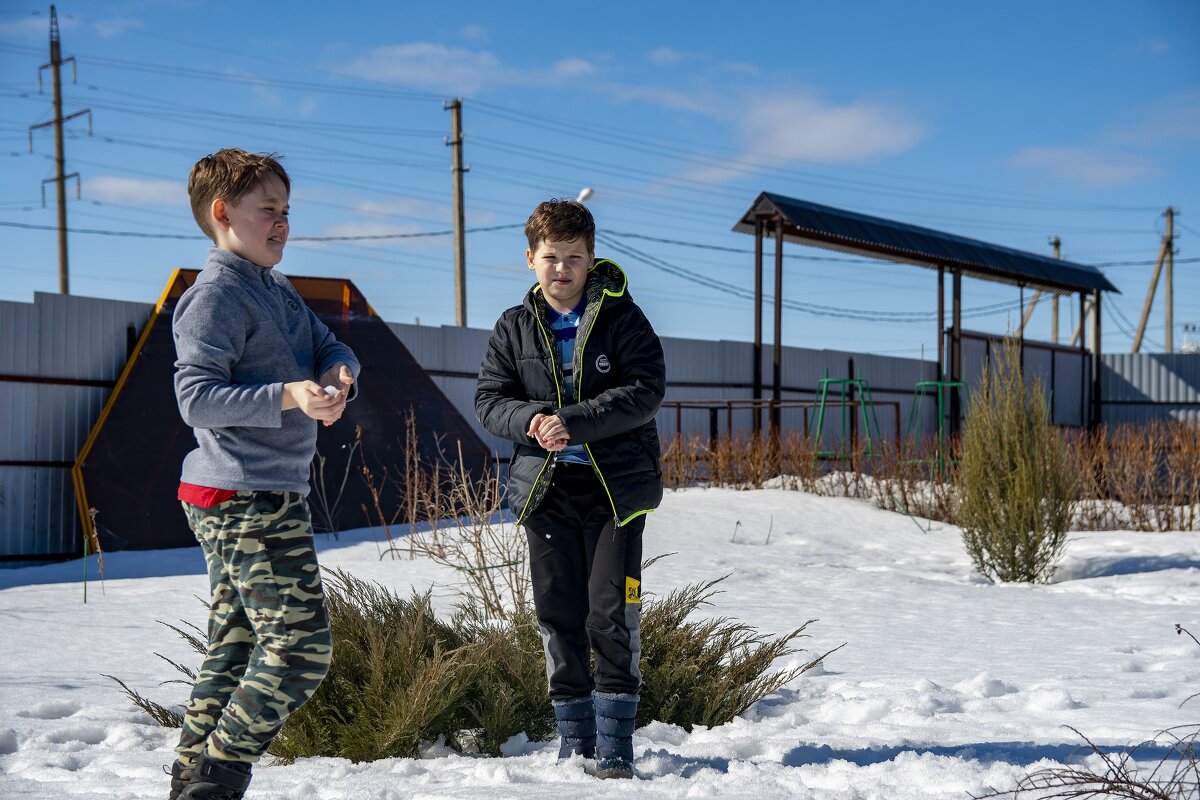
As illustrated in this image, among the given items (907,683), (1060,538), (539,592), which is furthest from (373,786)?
(1060,538)

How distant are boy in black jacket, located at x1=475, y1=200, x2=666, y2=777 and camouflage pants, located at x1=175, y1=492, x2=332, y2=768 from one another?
2.24 feet

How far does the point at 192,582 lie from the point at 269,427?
16.4 ft

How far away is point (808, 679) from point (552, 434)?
1933mm

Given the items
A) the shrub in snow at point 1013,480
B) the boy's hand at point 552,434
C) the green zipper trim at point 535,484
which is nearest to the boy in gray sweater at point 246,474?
the boy's hand at point 552,434

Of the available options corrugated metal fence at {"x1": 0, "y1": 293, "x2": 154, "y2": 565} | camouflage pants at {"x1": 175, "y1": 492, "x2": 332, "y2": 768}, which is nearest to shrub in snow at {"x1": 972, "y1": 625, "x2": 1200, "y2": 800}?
camouflage pants at {"x1": 175, "y1": 492, "x2": 332, "y2": 768}

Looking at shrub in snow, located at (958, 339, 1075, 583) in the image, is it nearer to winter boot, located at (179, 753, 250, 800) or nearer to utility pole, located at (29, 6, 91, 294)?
winter boot, located at (179, 753, 250, 800)

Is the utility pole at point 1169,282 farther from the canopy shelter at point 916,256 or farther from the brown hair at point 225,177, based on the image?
the brown hair at point 225,177

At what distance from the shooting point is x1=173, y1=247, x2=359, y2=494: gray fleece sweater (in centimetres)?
229

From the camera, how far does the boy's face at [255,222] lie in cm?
241

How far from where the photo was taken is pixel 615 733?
2.83 meters

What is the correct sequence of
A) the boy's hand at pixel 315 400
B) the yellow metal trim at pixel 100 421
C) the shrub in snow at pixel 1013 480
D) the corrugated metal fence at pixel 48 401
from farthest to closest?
1. the corrugated metal fence at pixel 48 401
2. the yellow metal trim at pixel 100 421
3. the shrub in snow at pixel 1013 480
4. the boy's hand at pixel 315 400

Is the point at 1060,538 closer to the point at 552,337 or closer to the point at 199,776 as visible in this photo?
the point at 552,337

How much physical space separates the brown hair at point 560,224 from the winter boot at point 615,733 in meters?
1.16

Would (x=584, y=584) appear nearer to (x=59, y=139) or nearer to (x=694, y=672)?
(x=694, y=672)
